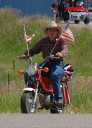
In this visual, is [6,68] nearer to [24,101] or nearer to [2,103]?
[2,103]

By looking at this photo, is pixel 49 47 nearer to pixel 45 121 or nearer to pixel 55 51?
pixel 55 51

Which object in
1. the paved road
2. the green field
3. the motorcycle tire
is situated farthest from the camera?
the green field

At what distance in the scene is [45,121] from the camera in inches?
279

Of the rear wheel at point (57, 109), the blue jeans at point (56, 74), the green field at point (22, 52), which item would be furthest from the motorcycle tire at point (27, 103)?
the green field at point (22, 52)

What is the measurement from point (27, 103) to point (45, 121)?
2.06m

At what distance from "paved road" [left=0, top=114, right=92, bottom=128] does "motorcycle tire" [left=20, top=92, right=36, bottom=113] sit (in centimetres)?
142

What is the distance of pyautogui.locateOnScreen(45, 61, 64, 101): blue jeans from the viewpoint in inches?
376

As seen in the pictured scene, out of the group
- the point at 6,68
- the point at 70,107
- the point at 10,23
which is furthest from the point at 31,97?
the point at 10,23

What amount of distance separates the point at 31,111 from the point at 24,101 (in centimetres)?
21

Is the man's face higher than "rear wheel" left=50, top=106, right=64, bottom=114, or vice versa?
the man's face

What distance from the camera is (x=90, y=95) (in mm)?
11883

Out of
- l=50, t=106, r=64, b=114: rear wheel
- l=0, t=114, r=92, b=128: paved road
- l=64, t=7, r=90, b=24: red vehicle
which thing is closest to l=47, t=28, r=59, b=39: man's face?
l=50, t=106, r=64, b=114: rear wheel

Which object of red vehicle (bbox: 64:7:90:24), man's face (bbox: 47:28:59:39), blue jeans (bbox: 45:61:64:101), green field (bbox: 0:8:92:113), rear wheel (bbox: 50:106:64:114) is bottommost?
red vehicle (bbox: 64:7:90:24)

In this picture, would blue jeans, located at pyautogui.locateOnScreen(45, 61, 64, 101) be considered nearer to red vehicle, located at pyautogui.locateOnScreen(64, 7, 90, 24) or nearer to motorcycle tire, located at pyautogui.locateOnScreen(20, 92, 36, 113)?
motorcycle tire, located at pyautogui.locateOnScreen(20, 92, 36, 113)
